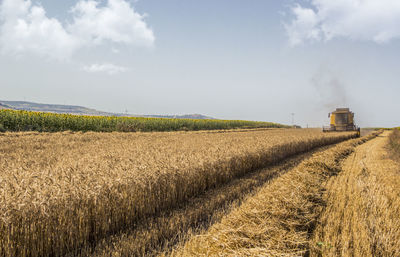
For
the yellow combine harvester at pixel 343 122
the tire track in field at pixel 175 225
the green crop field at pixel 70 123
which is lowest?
the tire track in field at pixel 175 225

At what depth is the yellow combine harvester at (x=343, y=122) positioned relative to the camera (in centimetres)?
2520

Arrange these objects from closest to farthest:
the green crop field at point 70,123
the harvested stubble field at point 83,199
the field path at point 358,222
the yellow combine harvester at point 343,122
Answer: the harvested stubble field at point 83,199 < the field path at point 358,222 < the green crop field at point 70,123 < the yellow combine harvester at point 343,122

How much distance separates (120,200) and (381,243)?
3667mm

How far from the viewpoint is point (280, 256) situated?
271 cm

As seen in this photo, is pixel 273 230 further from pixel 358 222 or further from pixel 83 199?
pixel 83 199

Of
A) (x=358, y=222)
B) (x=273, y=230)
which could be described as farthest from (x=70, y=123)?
(x=358, y=222)

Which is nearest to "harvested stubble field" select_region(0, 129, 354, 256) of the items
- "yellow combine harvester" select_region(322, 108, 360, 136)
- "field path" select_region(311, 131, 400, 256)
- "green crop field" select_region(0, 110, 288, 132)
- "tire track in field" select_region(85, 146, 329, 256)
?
"tire track in field" select_region(85, 146, 329, 256)

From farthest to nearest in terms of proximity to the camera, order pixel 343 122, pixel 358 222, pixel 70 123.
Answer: pixel 343 122, pixel 70 123, pixel 358 222

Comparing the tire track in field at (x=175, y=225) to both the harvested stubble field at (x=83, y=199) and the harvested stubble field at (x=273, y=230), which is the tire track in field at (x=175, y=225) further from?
the harvested stubble field at (x=273, y=230)

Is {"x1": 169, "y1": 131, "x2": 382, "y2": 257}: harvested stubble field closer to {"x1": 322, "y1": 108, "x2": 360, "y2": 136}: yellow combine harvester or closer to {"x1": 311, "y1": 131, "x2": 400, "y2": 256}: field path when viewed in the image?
{"x1": 311, "y1": 131, "x2": 400, "y2": 256}: field path

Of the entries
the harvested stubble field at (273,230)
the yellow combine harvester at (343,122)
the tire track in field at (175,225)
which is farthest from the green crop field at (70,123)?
the harvested stubble field at (273,230)

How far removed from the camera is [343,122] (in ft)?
84.0

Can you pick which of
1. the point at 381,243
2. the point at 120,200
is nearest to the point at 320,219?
the point at 381,243

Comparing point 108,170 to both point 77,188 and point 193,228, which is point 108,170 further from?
point 193,228
